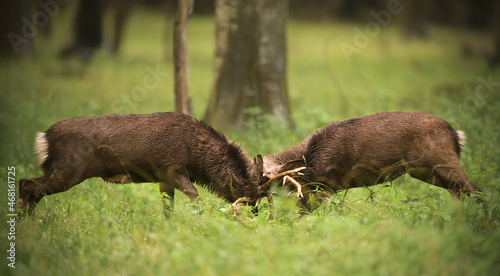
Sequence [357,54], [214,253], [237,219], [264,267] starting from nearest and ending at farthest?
[264,267] < [214,253] < [237,219] < [357,54]

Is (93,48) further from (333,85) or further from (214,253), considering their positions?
(214,253)

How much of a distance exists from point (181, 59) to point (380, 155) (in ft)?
10.8

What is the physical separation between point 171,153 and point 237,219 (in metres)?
1.11

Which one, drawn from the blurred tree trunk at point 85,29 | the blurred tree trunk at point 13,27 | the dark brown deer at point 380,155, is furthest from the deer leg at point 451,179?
the blurred tree trunk at point 85,29

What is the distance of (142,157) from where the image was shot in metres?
5.34

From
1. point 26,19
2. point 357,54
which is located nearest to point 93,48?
point 26,19

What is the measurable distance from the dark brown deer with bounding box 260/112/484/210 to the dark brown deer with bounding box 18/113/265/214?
16.3 inches

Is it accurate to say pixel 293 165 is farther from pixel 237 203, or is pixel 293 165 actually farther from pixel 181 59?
pixel 181 59

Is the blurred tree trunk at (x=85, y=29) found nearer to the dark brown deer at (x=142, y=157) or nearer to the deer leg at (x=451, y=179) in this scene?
the dark brown deer at (x=142, y=157)

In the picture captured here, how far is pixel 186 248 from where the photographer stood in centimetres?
391

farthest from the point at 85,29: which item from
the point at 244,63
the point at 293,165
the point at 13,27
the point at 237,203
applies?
the point at 237,203

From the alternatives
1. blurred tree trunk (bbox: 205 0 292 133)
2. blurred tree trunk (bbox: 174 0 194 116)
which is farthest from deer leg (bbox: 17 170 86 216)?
blurred tree trunk (bbox: 205 0 292 133)

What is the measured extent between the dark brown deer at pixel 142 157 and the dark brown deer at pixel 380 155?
1.36 ft

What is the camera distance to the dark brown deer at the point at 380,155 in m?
5.12
